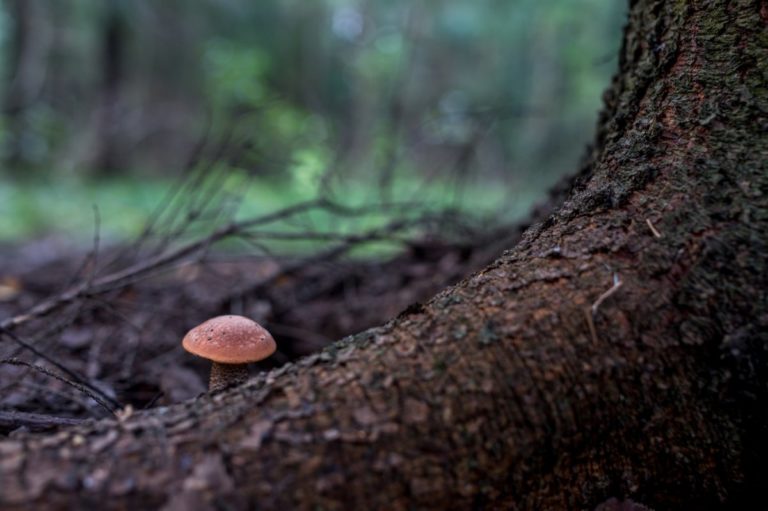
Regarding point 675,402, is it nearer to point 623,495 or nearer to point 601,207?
point 623,495

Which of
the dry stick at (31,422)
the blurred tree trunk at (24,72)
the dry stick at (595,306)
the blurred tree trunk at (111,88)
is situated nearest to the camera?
the dry stick at (595,306)

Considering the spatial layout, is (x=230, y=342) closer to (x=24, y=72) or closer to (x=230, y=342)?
(x=230, y=342)

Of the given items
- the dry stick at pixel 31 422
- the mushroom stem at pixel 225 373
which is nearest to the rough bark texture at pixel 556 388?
the dry stick at pixel 31 422

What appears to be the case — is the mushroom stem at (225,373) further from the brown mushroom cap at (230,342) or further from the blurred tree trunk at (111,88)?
the blurred tree trunk at (111,88)

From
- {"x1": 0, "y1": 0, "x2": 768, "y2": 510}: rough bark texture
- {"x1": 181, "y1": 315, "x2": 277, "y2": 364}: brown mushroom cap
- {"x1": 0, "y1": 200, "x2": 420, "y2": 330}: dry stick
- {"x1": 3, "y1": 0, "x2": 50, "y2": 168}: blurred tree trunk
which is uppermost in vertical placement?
{"x1": 3, "y1": 0, "x2": 50, "y2": 168}: blurred tree trunk

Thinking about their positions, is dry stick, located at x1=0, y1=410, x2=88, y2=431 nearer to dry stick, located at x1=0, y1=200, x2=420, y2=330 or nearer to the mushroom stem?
the mushroom stem

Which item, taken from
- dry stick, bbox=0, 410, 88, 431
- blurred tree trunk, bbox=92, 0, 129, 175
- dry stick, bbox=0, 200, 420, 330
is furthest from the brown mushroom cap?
blurred tree trunk, bbox=92, 0, 129, 175
